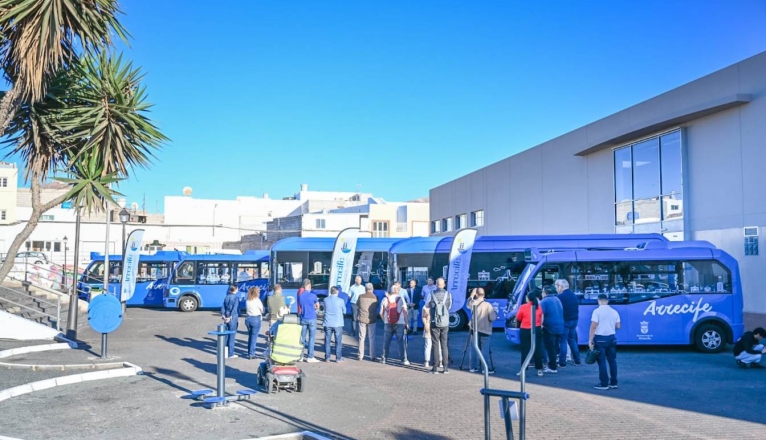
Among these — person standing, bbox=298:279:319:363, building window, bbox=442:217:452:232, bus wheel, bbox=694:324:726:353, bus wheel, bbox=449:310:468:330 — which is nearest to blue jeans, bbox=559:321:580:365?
bus wheel, bbox=694:324:726:353

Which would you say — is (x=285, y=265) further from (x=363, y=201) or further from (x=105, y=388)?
(x=363, y=201)

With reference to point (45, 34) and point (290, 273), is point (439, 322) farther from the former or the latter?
point (290, 273)

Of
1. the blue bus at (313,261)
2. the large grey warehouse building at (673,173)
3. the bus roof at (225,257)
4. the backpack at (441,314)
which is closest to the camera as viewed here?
the backpack at (441,314)

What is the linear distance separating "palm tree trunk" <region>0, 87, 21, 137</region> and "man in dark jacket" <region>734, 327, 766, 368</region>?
15978 mm

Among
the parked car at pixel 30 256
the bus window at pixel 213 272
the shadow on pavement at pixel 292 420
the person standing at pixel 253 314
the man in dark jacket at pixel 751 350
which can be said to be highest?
the parked car at pixel 30 256

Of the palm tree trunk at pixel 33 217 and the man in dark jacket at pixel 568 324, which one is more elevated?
the palm tree trunk at pixel 33 217

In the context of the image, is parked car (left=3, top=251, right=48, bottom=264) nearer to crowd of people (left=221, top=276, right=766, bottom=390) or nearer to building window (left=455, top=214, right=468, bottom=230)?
crowd of people (left=221, top=276, right=766, bottom=390)

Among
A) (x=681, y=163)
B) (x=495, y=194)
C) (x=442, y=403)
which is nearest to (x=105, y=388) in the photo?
(x=442, y=403)

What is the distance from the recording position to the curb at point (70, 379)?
9.46m

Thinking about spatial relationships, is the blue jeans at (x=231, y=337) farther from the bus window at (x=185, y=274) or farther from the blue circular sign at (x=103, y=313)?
the bus window at (x=185, y=274)

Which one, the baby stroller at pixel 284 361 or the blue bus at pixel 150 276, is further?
the blue bus at pixel 150 276

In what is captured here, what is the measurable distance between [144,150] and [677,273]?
14033 mm

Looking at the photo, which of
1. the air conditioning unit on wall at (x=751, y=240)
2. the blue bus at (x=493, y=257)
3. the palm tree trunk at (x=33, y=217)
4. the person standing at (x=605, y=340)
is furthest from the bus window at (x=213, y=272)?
the person standing at (x=605, y=340)

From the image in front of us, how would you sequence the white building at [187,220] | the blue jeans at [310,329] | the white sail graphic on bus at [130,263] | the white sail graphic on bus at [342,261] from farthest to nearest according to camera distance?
1. the white building at [187,220]
2. the white sail graphic on bus at [342,261]
3. the white sail graphic on bus at [130,263]
4. the blue jeans at [310,329]
